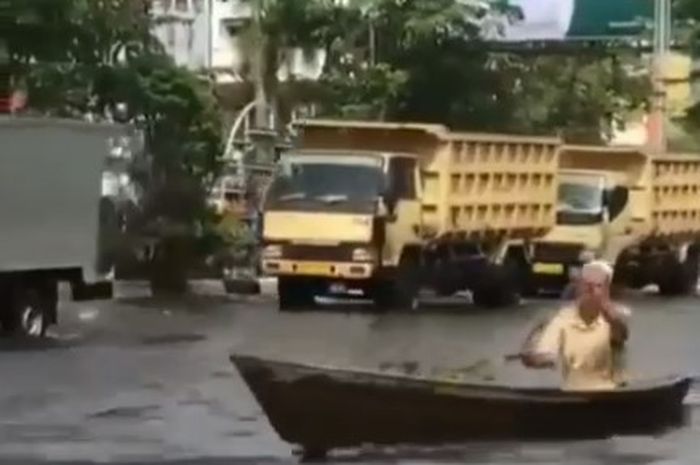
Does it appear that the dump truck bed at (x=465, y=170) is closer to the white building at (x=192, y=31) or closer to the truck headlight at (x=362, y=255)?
the truck headlight at (x=362, y=255)

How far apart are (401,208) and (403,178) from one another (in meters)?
0.55

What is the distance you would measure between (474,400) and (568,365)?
1.13m

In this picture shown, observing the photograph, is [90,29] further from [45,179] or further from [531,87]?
[531,87]

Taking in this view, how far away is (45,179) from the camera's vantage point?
31359mm

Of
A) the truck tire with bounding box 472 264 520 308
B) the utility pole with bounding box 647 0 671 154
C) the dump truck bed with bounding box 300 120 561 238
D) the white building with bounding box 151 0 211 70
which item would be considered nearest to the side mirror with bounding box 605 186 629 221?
the dump truck bed with bounding box 300 120 561 238

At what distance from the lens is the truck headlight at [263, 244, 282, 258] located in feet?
119

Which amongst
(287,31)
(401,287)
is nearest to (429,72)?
(287,31)

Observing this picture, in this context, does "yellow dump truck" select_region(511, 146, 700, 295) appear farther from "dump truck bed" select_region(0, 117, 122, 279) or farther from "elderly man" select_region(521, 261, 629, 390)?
"elderly man" select_region(521, 261, 629, 390)

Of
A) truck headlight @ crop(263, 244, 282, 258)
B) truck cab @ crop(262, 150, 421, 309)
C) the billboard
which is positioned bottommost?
truck headlight @ crop(263, 244, 282, 258)

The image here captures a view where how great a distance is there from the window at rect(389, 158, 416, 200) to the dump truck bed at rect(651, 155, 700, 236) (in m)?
9.14

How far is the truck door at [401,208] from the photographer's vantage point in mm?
35906

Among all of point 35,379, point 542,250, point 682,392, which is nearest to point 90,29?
point 542,250

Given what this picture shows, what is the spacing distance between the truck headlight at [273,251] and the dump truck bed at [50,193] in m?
4.43

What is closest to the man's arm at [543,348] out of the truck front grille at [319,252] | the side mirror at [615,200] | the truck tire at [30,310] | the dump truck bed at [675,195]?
the truck tire at [30,310]
